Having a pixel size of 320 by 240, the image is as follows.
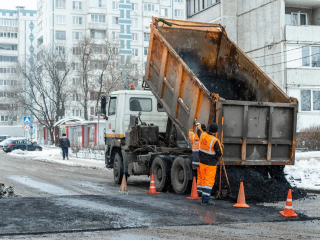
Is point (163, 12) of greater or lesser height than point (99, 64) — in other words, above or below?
A: above

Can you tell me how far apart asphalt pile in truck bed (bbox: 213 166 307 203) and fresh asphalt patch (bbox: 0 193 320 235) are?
591mm

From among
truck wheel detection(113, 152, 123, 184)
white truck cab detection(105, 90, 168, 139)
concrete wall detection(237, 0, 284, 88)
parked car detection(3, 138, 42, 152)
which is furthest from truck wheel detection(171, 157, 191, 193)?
parked car detection(3, 138, 42, 152)

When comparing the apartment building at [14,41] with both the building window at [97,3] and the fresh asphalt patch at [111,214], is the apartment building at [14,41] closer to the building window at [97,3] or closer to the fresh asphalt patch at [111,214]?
the building window at [97,3]

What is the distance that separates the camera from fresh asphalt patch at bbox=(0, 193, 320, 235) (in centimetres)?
756

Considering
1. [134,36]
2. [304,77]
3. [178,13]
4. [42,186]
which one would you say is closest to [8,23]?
[134,36]

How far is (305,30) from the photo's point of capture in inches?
1270

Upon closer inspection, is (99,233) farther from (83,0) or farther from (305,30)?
(83,0)

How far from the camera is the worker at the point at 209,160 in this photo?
9.77m

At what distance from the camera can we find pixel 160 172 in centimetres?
1290

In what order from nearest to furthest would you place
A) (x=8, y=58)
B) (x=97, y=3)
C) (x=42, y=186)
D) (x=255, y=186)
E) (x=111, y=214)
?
(x=111, y=214) → (x=255, y=186) → (x=42, y=186) → (x=97, y=3) → (x=8, y=58)

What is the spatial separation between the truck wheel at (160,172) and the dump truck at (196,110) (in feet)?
0.08

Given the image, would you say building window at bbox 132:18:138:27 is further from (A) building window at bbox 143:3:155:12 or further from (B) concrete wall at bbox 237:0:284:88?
(B) concrete wall at bbox 237:0:284:88

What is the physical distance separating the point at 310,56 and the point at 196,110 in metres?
23.3

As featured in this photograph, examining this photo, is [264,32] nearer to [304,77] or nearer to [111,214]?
[304,77]
